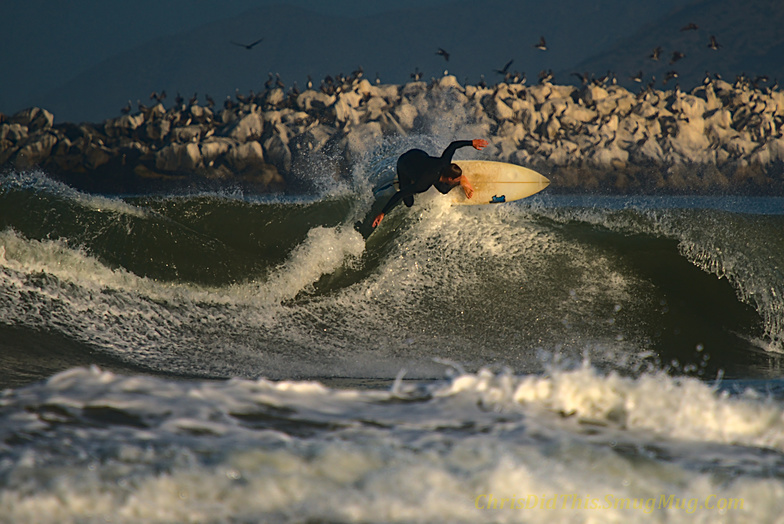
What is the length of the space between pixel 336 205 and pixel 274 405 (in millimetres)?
7026

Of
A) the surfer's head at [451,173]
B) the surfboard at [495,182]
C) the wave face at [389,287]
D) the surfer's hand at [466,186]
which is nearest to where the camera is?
the wave face at [389,287]

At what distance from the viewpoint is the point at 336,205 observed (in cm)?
980

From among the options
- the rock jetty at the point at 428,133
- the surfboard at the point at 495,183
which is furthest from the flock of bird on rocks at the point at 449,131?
the surfboard at the point at 495,183

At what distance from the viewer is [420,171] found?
782 cm

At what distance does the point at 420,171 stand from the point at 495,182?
146cm

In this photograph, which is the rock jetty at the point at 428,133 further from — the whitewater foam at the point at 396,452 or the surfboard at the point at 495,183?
the whitewater foam at the point at 396,452

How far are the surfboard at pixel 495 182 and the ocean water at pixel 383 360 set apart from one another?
211 mm

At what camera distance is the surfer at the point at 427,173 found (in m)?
7.61

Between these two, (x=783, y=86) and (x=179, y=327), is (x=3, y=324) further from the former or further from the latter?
(x=783, y=86)

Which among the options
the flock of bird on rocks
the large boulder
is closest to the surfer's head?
the flock of bird on rocks

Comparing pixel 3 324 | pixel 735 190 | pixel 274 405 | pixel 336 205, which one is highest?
pixel 735 190

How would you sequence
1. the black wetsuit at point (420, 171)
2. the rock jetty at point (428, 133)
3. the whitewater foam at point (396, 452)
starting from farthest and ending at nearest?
the rock jetty at point (428, 133)
the black wetsuit at point (420, 171)
the whitewater foam at point (396, 452)

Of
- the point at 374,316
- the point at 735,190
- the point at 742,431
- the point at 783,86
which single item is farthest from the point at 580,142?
the point at 783,86

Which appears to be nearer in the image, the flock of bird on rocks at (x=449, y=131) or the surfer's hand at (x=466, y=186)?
the surfer's hand at (x=466, y=186)
